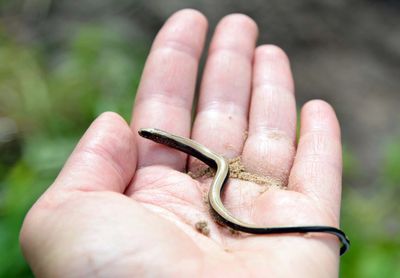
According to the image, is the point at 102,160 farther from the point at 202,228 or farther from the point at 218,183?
the point at 218,183

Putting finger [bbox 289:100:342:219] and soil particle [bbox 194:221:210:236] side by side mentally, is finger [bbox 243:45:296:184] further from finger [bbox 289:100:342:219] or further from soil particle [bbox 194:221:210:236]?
soil particle [bbox 194:221:210:236]

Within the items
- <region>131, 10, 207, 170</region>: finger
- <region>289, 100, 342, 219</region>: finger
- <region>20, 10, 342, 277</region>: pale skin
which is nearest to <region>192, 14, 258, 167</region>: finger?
<region>20, 10, 342, 277</region>: pale skin

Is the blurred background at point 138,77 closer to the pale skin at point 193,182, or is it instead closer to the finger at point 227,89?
the pale skin at point 193,182

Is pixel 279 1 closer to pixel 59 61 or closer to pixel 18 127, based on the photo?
pixel 59 61

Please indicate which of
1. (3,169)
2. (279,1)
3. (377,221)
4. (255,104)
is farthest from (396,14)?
(3,169)

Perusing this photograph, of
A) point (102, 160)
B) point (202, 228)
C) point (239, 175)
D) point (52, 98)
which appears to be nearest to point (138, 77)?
point (52, 98)

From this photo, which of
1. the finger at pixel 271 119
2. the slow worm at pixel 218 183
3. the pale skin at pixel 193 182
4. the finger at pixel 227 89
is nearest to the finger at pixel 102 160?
the pale skin at pixel 193 182
